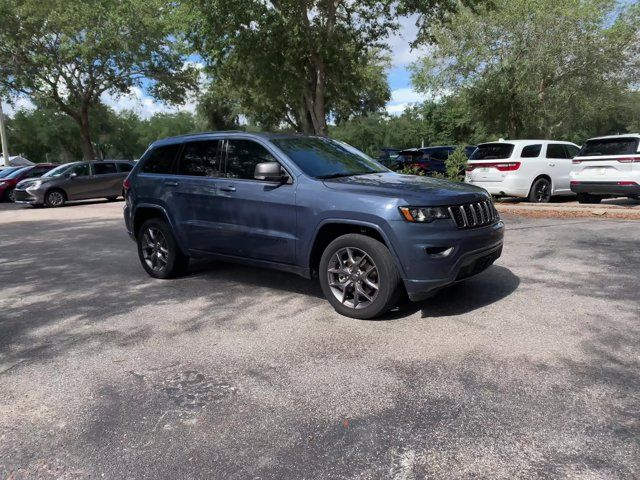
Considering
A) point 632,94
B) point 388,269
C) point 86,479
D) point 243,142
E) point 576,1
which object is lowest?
point 86,479

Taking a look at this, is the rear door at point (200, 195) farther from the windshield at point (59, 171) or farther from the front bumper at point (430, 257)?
the windshield at point (59, 171)

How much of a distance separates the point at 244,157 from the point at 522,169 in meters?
8.65

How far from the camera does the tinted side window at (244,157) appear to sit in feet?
18.0

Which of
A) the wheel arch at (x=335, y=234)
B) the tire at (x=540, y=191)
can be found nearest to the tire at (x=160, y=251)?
the wheel arch at (x=335, y=234)

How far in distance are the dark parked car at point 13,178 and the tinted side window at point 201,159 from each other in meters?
18.6

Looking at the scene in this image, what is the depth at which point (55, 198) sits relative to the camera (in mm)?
18281

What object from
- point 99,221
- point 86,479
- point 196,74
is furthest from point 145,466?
point 196,74

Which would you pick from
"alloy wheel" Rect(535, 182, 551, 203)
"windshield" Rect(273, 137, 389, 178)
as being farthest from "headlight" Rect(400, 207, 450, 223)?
"alloy wheel" Rect(535, 182, 551, 203)

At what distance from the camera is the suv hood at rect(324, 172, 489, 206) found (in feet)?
14.6

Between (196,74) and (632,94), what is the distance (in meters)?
23.1

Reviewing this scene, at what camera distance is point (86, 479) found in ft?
8.70

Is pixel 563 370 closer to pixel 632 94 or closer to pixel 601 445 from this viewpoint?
pixel 601 445

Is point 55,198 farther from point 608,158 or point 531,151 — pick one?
point 608,158

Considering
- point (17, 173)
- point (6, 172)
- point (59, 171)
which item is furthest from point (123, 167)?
point (6, 172)
